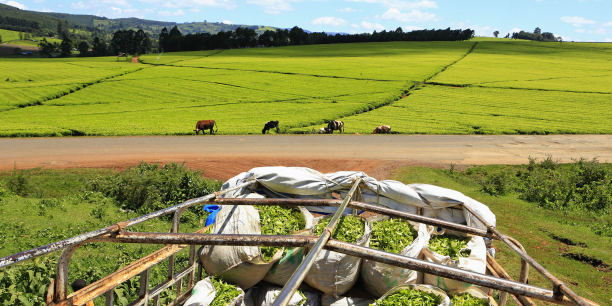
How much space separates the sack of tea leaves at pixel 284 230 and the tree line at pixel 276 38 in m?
88.0

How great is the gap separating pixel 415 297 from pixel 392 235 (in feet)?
3.63

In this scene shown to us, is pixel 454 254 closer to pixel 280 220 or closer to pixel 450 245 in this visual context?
pixel 450 245

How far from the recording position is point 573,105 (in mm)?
33188

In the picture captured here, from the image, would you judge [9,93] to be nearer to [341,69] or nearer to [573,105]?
[341,69]

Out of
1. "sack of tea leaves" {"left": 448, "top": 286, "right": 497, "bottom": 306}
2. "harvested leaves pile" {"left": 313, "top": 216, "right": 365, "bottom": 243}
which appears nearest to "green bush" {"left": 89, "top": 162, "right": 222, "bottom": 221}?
"harvested leaves pile" {"left": 313, "top": 216, "right": 365, "bottom": 243}

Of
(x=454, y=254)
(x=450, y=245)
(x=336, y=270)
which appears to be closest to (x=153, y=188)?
(x=336, y=270)

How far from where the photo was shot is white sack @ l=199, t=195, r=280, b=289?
4977 millimetres

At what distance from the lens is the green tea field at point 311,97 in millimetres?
25188

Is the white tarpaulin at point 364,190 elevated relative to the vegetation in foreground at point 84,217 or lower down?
elevated

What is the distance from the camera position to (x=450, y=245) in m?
5.71

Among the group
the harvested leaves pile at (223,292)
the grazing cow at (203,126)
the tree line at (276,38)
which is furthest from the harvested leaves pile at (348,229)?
the tree line at (276,38)

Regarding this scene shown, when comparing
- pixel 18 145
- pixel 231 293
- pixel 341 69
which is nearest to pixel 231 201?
pixel 231 293

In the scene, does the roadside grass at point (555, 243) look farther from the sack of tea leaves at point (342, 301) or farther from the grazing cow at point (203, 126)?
the grazing cow at point (203, 126)

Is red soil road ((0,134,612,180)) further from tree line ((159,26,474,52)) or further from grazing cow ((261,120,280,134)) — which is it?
tree line ((159,26,474,52))
